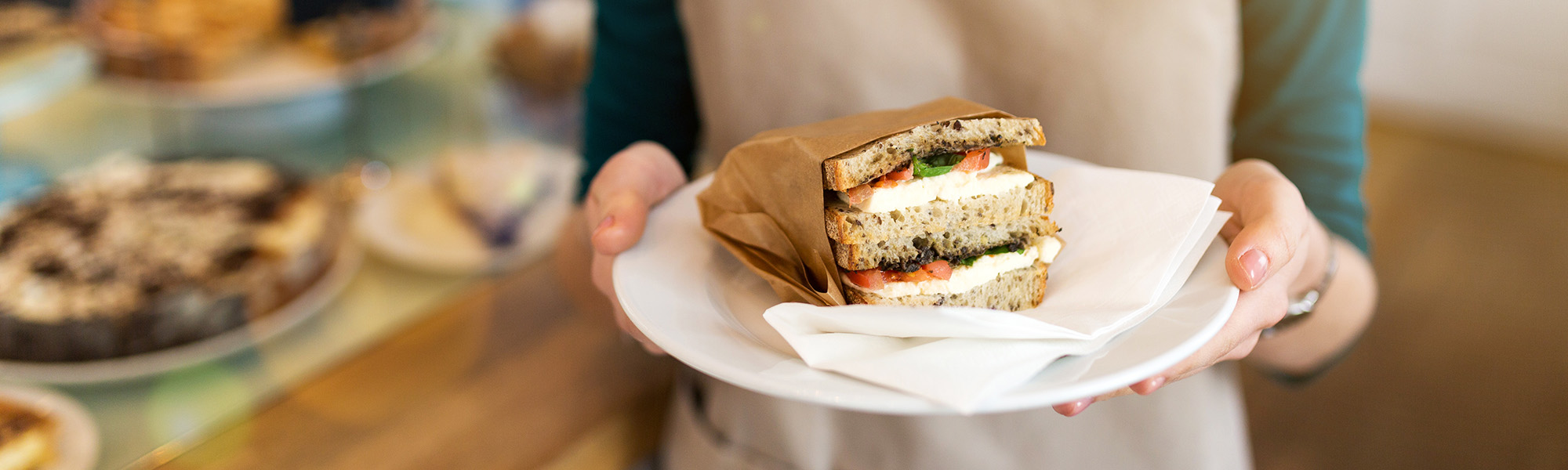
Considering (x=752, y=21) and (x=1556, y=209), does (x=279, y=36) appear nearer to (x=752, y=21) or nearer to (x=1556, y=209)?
(x=752, y=21)

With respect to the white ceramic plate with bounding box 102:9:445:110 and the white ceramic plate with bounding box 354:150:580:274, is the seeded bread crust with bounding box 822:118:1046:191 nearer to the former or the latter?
the white ceramic plate with bounding box 354:150:580:274

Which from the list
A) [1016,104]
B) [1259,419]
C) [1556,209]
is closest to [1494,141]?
A: [1556,209]

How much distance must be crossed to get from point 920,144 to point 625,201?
328mm

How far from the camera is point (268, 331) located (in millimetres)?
1257

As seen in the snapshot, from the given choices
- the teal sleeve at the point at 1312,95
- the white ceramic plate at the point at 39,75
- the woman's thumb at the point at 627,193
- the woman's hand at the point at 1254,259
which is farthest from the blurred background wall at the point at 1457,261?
the white ceramic plate at the point at 39,75

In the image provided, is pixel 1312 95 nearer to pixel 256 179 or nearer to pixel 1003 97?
pixel 1003 97

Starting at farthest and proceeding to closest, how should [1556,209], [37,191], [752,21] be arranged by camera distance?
[1556,209], [37,191], [752,21]

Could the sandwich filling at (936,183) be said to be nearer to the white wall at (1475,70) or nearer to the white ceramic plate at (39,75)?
the white ceramic plate at (39,75)

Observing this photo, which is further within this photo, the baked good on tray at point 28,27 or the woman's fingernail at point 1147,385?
the baked good on tray at point 28,27

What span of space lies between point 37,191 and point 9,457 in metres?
0.62

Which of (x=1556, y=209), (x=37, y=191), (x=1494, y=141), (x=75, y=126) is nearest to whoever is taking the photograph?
(x=37, y=191)

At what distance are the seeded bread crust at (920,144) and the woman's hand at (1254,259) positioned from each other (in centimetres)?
24

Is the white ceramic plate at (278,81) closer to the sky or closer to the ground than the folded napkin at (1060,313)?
closer to the ground

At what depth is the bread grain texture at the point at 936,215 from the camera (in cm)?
96
